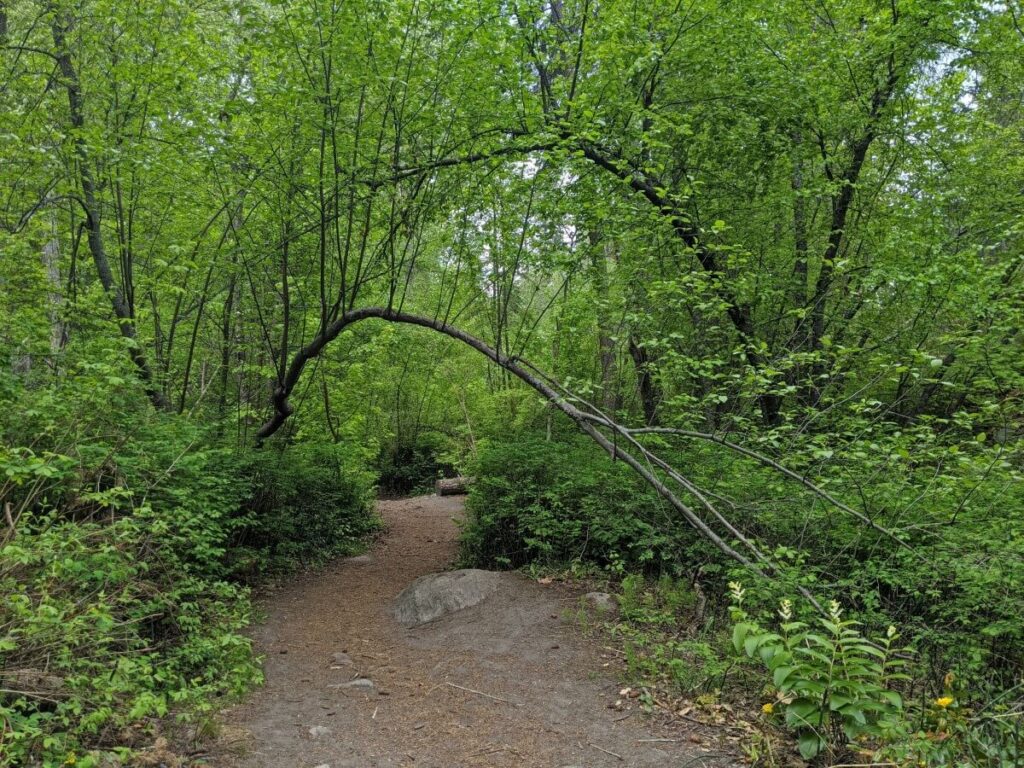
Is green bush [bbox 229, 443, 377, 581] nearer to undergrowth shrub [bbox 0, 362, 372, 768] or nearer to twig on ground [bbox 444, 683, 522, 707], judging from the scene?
undergrowth shrub [bbox 0, 362, 372, 768]

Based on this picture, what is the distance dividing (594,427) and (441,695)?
279 cm

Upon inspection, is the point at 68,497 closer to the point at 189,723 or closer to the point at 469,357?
the point at 189,723

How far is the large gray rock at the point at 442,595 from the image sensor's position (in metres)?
6.75

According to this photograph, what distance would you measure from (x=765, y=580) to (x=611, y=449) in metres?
1.76

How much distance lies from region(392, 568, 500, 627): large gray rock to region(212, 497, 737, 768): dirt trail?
0.41ft

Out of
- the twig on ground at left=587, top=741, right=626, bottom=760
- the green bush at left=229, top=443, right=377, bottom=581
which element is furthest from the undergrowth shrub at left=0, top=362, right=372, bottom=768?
the twig on ground at left=587, top=741, right=626, bottom=760

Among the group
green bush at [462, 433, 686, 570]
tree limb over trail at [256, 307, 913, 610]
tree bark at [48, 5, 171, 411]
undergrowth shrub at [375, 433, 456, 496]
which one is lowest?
undergrowth shrub at [375, 433, 456, 496]

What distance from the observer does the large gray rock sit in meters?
6.75

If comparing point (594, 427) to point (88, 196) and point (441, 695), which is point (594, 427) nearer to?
point (441, 695)

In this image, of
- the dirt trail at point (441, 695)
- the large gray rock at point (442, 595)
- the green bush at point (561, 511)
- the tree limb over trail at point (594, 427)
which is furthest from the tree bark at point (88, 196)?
the green bush at point (561, 511)

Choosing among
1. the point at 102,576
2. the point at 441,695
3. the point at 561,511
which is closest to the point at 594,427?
the point at 561,511

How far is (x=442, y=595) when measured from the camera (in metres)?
6.91

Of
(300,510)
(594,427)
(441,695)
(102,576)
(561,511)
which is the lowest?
(441,695)

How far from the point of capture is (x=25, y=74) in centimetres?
670
